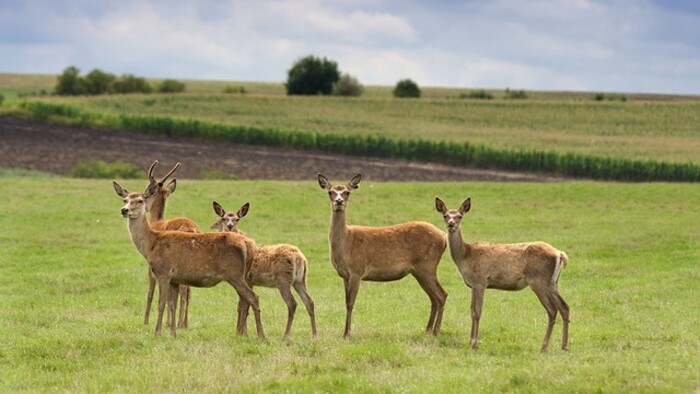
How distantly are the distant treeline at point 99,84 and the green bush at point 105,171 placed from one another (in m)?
60.4

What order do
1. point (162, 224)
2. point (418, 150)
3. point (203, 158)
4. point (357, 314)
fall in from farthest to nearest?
point (418, 150) < point (203, 158) < point (357, 314) < point (162, 224)

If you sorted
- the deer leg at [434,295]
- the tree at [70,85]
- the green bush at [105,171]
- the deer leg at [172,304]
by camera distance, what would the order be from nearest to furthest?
1. the deer leg at [172,304]
2. the deer leg at [434,295]
3. the green bush at [105,171]
4. the tree at [70,85]

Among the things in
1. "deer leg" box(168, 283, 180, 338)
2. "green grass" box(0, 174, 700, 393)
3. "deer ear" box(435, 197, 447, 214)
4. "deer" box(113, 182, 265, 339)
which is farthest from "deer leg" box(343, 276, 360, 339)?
"deer leg" box(168, 283, 180, 338)

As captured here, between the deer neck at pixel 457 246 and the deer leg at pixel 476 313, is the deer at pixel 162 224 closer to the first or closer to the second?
the deer neck at pixel 457 246

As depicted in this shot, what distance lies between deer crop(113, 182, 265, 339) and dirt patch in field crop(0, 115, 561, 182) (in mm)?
36358

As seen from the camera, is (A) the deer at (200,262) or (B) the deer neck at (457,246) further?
(B) the deer neck at (457,246)

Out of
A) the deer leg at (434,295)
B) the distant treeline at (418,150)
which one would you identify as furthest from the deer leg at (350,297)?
the distant treeline at (418,150)

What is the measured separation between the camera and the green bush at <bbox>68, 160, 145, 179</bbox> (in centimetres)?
5178

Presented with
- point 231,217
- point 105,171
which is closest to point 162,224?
point 231,217

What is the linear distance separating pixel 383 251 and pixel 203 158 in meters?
43.9

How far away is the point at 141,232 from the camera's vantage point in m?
16.9

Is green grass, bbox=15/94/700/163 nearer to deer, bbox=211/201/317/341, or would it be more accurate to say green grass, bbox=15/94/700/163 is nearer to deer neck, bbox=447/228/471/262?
deer neck, bbox=447/228/471/262

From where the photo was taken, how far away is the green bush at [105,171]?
170ft

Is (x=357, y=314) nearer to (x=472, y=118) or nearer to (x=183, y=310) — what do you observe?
(x=183, y=310)
